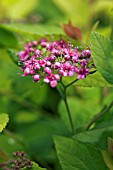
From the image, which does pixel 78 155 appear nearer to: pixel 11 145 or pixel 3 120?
pixel 3 120

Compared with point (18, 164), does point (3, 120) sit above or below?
above

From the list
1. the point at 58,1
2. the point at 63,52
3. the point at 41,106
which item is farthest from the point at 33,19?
the point at 63,52

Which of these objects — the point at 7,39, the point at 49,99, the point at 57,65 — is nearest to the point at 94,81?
the point at 57,65

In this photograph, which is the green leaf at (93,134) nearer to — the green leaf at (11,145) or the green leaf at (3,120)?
the green leaf at (3,120)

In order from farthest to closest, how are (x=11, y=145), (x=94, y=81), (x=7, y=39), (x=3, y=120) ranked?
1. (x=7, y=39)
2. (x=11, y=145)
3. (x=94, y=81)
4. (x=3, y=120)

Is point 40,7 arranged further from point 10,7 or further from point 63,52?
point 63,52

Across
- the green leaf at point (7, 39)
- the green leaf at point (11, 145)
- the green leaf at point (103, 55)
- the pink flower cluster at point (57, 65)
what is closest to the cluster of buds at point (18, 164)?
the pink flower cluster at point (57, 65)

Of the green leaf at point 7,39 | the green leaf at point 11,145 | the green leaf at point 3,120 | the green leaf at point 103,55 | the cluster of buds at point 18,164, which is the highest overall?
the green leaf at point 7,39
